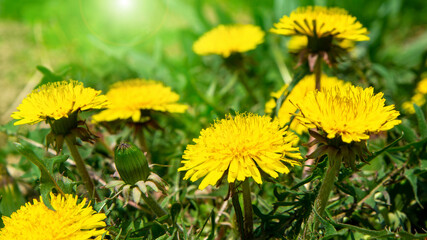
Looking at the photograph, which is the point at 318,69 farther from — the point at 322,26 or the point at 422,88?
the point at 422,88

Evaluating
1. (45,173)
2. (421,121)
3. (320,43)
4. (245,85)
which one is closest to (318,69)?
(320,43)

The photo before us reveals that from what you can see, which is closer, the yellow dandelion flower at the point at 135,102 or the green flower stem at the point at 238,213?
the green flower stem at the point at 238,213

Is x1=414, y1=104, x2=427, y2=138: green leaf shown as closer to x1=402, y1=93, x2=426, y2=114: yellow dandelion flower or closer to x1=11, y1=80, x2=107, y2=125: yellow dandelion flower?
Answer: x1=402, y1=93, x2=426, y2=114: yellow dandelion flower

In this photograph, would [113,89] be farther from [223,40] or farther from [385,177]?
[385,177]

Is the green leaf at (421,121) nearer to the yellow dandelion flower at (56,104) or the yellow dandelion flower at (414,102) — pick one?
the yellow dandelion flower at (414,102)

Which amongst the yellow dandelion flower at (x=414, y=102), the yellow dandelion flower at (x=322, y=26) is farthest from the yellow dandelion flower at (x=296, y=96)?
the yellow dandelion flower at (x=414, y=102)

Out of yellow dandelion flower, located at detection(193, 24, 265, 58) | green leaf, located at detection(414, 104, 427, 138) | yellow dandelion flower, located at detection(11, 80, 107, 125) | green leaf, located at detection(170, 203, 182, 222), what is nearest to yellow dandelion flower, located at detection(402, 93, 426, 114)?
green leaf, located at detection(414, 104, 427, 138)
